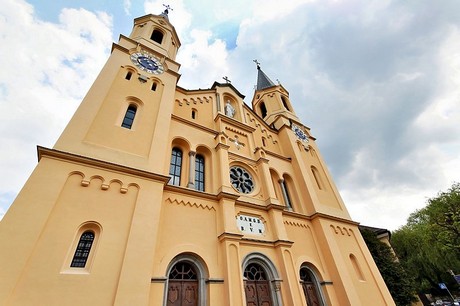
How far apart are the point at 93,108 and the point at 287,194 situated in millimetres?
10628

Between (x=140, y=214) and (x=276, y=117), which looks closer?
(x=140, y=214)

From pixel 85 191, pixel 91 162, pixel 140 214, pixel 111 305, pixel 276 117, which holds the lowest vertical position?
pixel 111 305

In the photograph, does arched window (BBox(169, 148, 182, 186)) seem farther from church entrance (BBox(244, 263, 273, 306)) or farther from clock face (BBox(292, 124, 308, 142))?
clock face (BBox(292, 124, 308, 142))

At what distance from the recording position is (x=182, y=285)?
616cm

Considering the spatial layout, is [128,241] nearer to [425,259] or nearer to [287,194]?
[287,194]

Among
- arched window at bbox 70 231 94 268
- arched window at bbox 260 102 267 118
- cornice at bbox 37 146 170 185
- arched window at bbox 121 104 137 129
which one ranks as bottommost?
arched window at bbox 70 231 94 268

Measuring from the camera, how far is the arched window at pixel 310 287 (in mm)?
8414

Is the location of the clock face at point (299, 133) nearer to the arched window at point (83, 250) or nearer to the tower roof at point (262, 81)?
the tower roof at point (262, 81)

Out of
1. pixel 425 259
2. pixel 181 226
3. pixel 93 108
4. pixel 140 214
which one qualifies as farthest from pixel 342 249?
pixel 425 259

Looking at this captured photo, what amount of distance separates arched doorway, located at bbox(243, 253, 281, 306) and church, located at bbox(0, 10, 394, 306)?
→ 0.12 ft

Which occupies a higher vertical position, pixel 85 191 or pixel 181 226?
pixel 85 191

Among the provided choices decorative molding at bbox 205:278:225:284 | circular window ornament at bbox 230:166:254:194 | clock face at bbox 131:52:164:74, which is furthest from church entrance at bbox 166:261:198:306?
clock face at bbox 131:52:164:74

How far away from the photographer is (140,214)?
232 inches

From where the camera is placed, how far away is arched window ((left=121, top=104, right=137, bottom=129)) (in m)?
8.16
